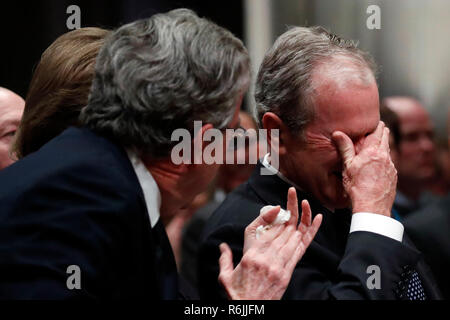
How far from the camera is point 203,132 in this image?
4.26ft

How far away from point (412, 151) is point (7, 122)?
6.62 ft

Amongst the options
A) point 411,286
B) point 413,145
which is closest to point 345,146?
point 411,286

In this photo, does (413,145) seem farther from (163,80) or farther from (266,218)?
(163,80)

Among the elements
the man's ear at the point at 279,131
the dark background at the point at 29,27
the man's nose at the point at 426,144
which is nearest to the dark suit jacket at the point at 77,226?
the man's ear at the point at 279,131

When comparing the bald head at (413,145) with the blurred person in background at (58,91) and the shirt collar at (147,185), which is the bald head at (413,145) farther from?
the shirt collar at (147,185)

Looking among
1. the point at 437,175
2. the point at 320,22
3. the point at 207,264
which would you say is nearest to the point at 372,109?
the point at 207,264

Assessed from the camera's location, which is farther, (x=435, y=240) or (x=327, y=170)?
(x=435, y=240)

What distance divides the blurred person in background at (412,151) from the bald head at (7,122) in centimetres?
188

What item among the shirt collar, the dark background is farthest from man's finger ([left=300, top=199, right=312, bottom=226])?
the dark background

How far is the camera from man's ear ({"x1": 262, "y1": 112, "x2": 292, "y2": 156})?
1531 millimetres

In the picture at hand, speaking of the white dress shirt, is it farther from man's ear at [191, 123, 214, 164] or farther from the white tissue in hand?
man's ear at [191, 123, 214, 164]

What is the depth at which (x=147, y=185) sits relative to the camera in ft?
4.27

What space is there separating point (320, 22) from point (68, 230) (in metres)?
2.97

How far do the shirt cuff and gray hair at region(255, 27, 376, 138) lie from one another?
0.23 metres
